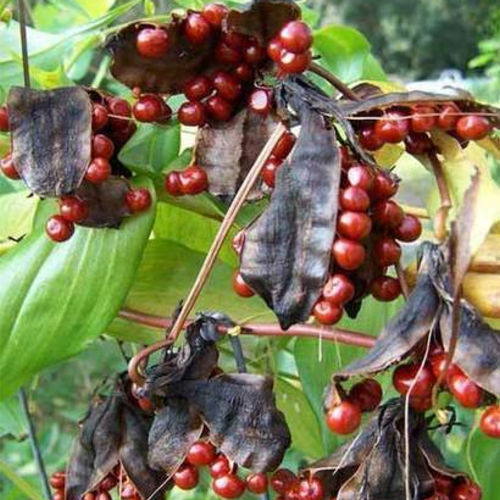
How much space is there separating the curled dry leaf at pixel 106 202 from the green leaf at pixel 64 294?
1 cm

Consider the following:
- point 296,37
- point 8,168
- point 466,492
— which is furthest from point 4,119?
point 466,492

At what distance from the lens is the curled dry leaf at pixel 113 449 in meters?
0.44

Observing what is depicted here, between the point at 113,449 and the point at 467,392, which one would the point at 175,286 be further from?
the point at 467,392

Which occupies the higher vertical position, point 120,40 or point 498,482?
point 120,40

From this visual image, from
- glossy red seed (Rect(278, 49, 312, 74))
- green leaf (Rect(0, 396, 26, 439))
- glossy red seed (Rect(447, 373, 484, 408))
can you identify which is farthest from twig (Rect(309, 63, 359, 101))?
green leaf (Rect(0, 396, 26, 439))

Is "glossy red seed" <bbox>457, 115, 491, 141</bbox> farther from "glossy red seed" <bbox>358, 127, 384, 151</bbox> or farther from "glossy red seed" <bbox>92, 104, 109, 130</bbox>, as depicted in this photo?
"glossy red seed" <bbox>92, 104, 109, 130</bbox>

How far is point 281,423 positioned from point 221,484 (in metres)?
0.03

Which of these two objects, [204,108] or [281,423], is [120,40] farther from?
[281,423]

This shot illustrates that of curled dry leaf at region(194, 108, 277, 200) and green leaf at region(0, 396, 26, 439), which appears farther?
green leaf at region(0, 396, 26, 439)

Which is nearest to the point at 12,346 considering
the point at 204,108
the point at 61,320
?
the point at 61,320

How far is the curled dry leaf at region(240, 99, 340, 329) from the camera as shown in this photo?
0.34 meters

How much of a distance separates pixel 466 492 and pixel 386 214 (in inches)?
4.2

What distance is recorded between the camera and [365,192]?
340 millimetres

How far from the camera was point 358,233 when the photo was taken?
0.34 m
